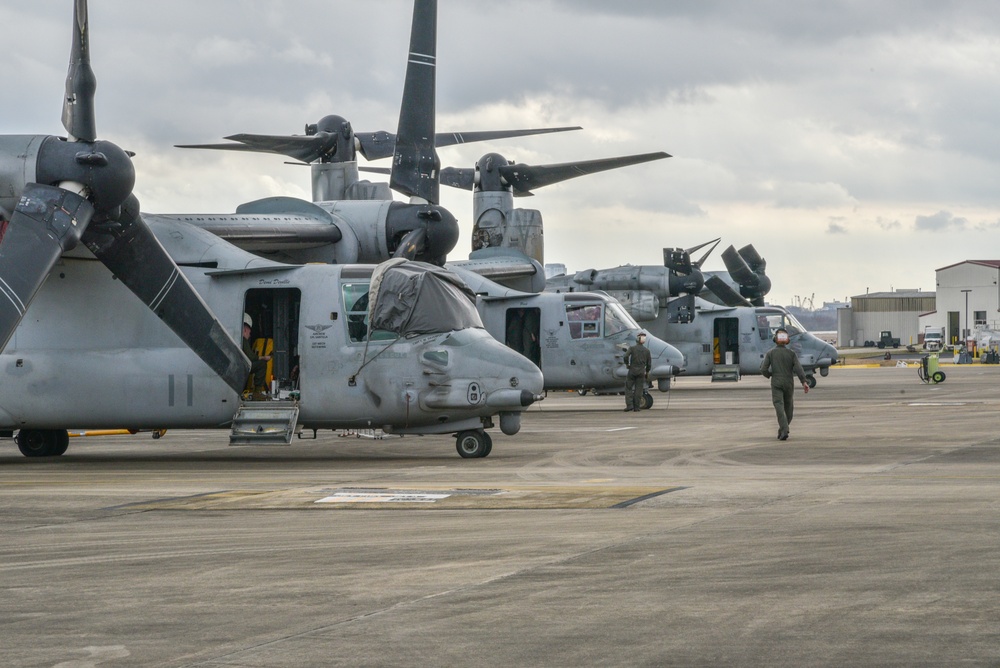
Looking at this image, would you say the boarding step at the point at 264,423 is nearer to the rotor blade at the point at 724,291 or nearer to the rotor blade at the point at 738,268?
the rotor blade at the point at 724,291

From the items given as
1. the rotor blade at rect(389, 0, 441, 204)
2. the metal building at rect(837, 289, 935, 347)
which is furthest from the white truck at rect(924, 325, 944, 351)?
the rotor blade at rect(389, 0, 441, 204)

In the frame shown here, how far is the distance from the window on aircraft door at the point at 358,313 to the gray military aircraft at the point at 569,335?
11.6 meters

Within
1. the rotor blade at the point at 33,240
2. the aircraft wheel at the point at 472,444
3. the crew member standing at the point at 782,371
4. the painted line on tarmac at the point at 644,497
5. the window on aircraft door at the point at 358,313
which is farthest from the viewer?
the crew member standing at the point at 782,371

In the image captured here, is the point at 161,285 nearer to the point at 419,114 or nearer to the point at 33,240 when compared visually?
the point at 33,240

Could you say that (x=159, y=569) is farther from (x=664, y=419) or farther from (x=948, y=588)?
(x=664, y=419)

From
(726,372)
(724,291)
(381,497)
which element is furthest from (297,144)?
(724,291)

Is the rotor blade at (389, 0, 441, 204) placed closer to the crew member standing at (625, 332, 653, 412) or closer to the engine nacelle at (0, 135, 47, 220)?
the engine nacelle at (0, 135, 47, 220)

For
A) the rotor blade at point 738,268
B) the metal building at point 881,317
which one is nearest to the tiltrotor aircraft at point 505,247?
the rotor blade at point 738,268

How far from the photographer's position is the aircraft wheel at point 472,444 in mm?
16422

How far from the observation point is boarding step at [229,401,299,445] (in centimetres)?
1612

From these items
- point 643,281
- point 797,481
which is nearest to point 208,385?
point 797,481

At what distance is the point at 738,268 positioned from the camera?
46.1 m

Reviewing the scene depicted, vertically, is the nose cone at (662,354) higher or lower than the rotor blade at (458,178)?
lower

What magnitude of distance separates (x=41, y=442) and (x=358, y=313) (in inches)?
209
